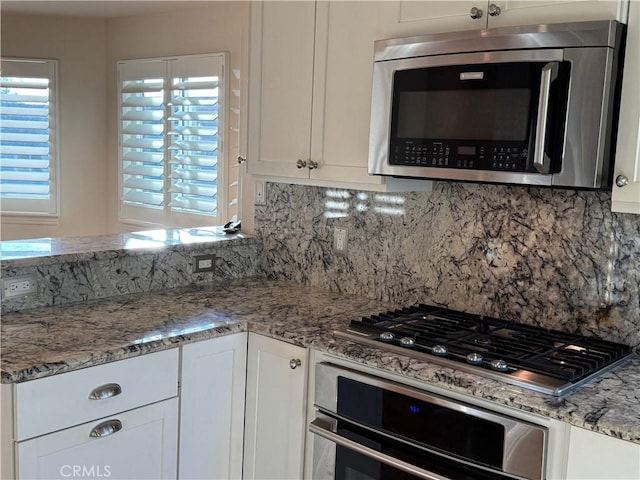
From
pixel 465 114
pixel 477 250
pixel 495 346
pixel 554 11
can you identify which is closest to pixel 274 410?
pixel 495 346

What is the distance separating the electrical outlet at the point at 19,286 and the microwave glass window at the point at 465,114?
1328 millimetres

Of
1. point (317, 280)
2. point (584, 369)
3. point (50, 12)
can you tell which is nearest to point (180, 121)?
point (50, 12)

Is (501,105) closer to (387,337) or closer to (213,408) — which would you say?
(387,337)

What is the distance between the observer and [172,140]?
5.10 meters

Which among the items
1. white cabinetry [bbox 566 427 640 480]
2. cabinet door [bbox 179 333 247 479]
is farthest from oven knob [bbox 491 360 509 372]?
cabinet door [bbox 179 333 247 479]

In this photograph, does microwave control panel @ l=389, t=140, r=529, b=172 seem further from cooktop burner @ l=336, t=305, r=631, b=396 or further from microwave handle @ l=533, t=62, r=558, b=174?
cooktop burner @ l=336, t=305, r=631, b=396

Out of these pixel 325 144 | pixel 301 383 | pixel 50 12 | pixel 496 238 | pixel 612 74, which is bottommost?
pixel 301 383

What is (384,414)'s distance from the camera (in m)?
1.86

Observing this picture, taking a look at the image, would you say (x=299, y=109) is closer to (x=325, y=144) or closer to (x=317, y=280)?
(x=325, y=144)

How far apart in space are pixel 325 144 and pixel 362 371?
881mm

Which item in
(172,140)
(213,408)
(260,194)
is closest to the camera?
(213,408)

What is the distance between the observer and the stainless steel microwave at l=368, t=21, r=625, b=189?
1.71 m

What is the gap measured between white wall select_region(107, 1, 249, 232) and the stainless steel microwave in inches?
105

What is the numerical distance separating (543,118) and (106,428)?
1482 mm
